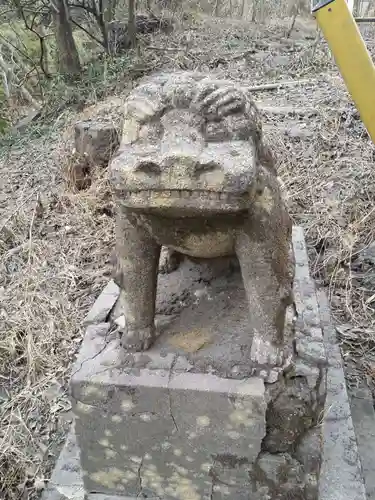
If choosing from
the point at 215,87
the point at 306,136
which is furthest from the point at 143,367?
the point at 306,136

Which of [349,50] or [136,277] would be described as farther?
[349,50]

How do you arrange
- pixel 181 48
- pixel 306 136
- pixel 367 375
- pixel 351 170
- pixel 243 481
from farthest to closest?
pixel 181 48 < pixel 306 136 < pixel 351 170 < pixel 367 375 < pixel 243 481

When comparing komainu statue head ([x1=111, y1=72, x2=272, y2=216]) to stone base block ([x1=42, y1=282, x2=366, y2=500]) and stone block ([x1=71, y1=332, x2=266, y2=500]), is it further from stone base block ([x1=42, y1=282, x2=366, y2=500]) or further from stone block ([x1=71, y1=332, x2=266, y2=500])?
stone base block ([x1=42, y1=282, x2=366, y2=500])

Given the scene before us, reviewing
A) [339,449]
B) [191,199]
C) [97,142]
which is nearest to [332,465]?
[339,449]

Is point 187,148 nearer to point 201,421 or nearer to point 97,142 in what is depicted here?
point 201,421

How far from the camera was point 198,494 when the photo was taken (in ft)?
5.06

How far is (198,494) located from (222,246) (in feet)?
→ 2.52

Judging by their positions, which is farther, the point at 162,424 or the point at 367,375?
the point at 367,375

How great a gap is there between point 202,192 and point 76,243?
2326mm

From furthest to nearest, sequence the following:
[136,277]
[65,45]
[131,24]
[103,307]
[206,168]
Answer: [131,24], [65,45], [103,307], [136,277], [206,168]

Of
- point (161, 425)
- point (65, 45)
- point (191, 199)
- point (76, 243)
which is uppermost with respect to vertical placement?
point (191, 199)

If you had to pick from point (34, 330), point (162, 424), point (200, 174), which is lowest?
point (34, 330)

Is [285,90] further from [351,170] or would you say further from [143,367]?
[143,367]

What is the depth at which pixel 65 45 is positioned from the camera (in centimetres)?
632
